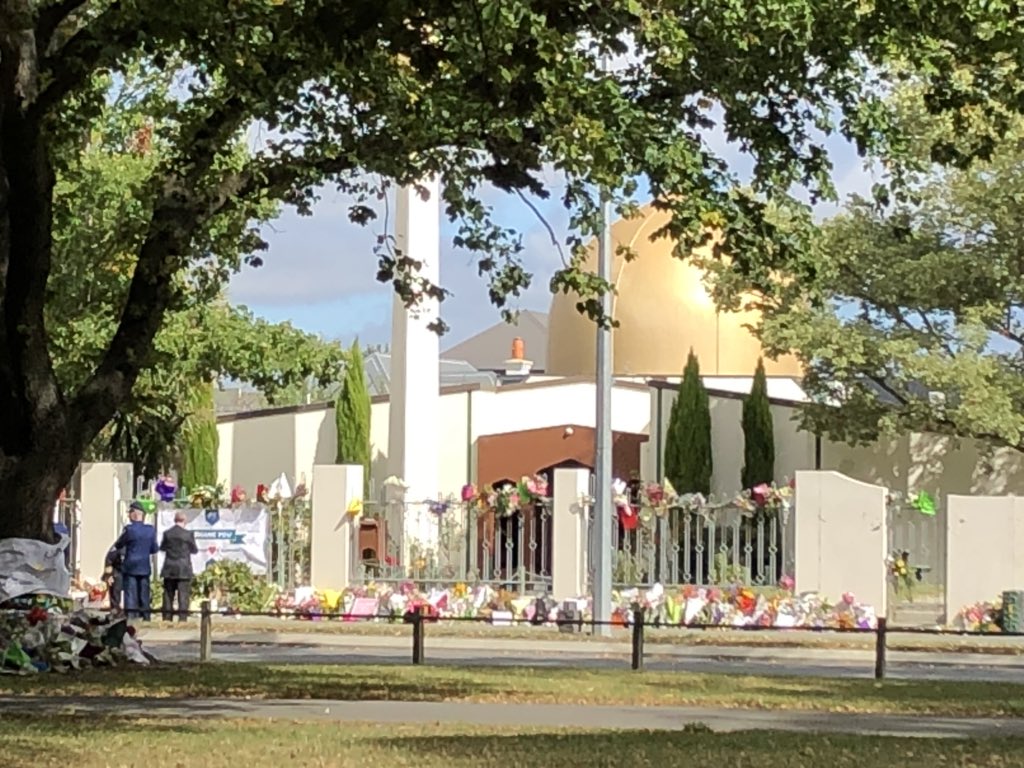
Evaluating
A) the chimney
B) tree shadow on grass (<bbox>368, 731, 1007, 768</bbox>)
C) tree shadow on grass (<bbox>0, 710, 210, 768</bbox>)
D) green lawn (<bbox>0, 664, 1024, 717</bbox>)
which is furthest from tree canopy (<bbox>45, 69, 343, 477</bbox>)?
the chimney

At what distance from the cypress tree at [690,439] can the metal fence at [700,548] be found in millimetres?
11469

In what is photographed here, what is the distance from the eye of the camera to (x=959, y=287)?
1282 inches

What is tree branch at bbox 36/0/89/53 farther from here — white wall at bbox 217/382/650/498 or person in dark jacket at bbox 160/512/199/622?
white wall at bbox 217/382/650/498

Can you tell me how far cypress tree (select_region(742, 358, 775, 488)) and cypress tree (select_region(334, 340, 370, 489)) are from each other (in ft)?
Answer: 28.5

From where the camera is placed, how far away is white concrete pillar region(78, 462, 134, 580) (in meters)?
29.4

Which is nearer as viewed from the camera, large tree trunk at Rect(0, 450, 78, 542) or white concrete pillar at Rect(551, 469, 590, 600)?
large tree trunk at Rect(0, 450, 78, 542)

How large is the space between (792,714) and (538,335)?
273 feet

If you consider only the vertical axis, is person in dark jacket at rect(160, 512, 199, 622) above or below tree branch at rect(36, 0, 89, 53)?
below

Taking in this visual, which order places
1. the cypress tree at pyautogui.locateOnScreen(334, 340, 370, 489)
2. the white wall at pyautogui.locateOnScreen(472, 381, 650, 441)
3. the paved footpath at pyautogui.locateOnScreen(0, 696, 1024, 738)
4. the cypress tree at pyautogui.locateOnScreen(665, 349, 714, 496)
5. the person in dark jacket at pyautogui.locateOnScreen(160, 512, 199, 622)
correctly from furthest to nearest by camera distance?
the white wall at pyautogui.locateOnScreen(472, 381, 650, 441)
the cypress tree at pyautogui.locateOnScreen(334, 340, 370, 489)
the cypress tree at pyautogui.locateOnScreen(665, 349, 714, 496)
the person in dark jacket at pyautogui.locateOnScreen(160, 512, 199, 622)
the paved footpath at pyautogui.locateOnScreen(0, 696, 1024, 738)

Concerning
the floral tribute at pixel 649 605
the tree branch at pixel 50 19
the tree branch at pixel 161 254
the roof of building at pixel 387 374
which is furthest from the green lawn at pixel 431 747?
the roof of building at pixel 387 374

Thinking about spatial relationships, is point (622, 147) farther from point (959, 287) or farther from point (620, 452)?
point (620, 452)

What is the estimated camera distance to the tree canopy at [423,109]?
37.6 feet

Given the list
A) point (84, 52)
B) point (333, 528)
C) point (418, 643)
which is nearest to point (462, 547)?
point (333, 528)

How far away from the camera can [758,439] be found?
3834 cm
